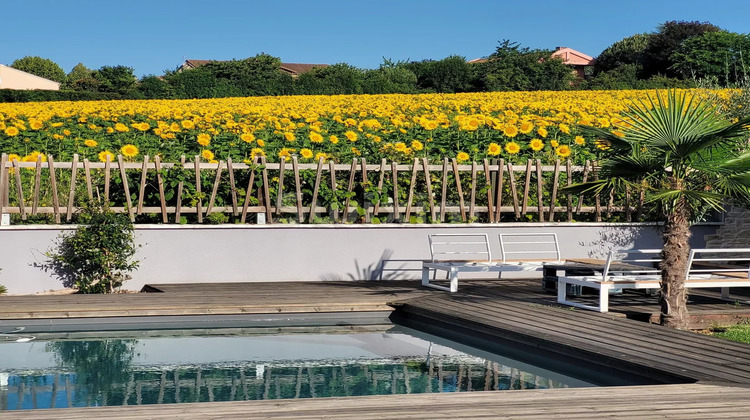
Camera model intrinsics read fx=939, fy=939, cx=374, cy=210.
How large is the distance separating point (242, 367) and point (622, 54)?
60.0m

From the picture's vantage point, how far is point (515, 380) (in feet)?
23.4

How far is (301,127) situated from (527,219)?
4918mm

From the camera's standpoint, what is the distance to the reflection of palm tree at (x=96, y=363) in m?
7.00

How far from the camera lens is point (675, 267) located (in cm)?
852

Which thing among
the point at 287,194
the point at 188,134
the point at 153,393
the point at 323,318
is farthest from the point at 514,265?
the point at 188,134

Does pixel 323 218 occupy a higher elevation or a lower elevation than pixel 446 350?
higher

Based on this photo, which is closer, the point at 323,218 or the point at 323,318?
the point at 323,318

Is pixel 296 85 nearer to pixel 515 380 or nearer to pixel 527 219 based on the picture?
pixel 527 219

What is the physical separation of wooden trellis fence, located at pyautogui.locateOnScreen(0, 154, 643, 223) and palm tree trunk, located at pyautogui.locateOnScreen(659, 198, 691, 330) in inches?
190

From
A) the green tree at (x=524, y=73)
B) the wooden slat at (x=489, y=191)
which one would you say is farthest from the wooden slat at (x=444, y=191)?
the green tree at (x=524, y=73)

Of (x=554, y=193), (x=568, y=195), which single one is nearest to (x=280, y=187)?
(x=554, y=193)

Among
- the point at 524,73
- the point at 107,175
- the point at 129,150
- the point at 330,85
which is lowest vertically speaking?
the point at 107,175

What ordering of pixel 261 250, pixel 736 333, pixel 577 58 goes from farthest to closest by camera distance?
pixel 577 58 < pixel 261 250 < pixel 736 333

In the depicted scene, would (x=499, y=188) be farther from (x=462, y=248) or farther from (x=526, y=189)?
(x=462, y=248)
